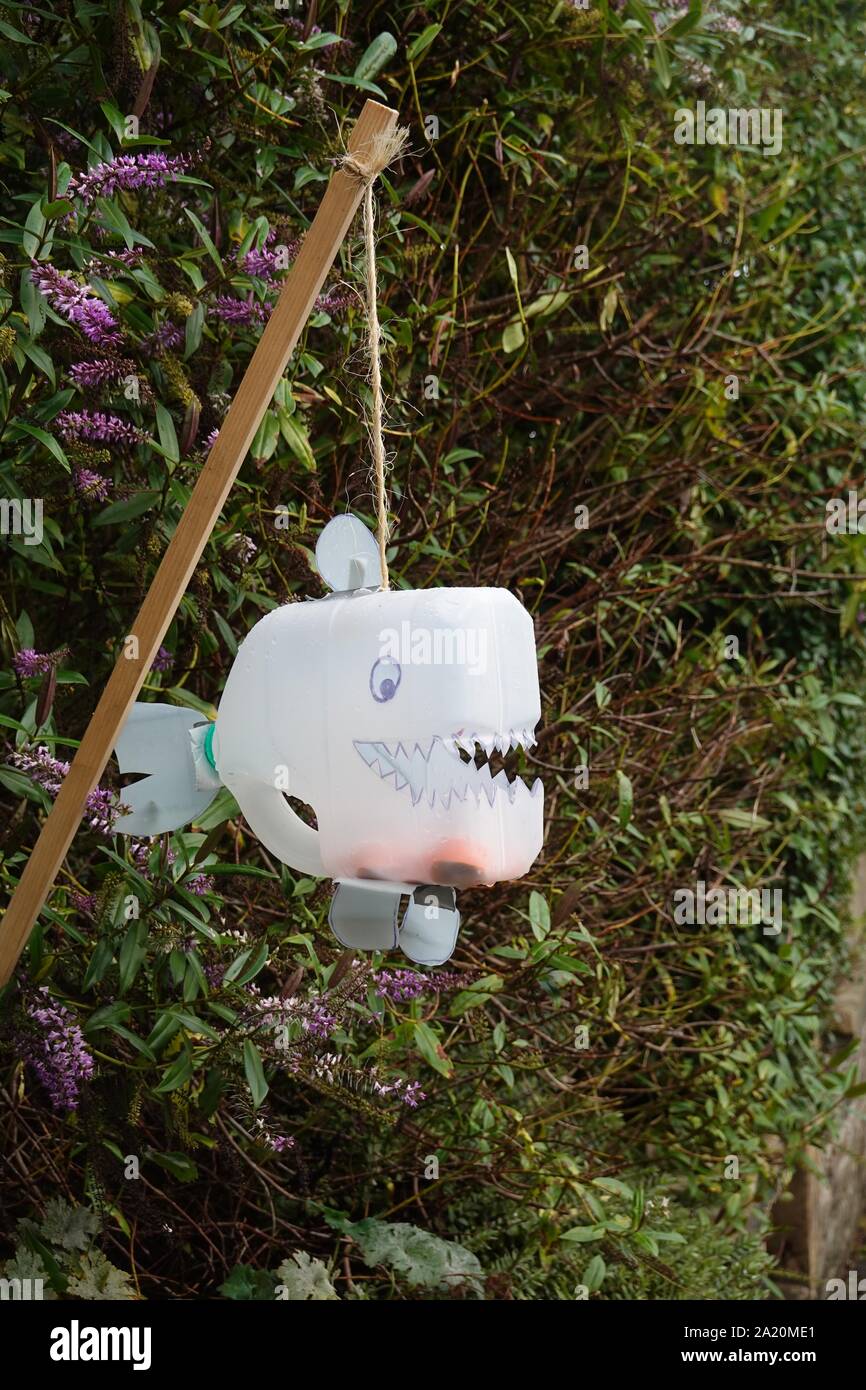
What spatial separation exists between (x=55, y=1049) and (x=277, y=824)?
0.52 m

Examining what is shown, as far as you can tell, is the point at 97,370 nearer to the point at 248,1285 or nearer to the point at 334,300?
the point at 334,300

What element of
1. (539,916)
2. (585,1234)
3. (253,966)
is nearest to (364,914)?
(253,966)

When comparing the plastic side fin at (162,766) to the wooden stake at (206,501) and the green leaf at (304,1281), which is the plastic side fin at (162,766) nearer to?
the wooden stake at (206,501)

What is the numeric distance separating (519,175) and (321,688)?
169cm

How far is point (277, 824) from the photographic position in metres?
1.38

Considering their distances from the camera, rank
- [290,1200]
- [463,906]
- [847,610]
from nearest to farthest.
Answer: [290,1200], [463,906], [847,610]

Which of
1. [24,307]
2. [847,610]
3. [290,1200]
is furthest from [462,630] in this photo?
[847,610]

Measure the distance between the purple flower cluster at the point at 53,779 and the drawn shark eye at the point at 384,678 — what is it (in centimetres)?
53

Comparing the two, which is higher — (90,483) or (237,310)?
(237,310)

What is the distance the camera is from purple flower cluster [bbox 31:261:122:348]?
154cm

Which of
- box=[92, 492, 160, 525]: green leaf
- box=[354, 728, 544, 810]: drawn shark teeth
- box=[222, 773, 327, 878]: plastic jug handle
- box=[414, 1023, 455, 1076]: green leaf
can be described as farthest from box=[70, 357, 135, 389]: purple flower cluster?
box=[414, 1023, 455, 1076]: green leaf

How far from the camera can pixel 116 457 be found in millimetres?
1865

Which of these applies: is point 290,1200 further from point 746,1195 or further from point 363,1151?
point 746,1195

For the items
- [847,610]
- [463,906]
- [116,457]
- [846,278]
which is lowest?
[463,906]
